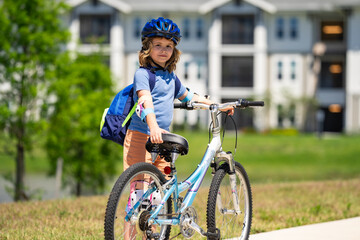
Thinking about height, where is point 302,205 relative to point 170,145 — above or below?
below

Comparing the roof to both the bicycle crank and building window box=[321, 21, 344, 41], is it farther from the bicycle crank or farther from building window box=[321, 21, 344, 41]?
the bicycle crank

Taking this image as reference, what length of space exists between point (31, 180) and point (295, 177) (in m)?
15.0

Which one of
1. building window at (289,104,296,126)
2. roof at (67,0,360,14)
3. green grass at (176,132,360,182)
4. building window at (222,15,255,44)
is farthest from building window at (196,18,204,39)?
green grass at (176,132,360,182)

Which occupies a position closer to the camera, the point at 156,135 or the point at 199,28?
the point at 156,135

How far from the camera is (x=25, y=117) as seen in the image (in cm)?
2434

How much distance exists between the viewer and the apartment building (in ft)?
163

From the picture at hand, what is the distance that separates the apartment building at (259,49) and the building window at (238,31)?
0.08ft

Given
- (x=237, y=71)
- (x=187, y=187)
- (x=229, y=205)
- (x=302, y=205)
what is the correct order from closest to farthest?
(x=187, y=187)
(x=229, y=205)
(x=302, y=205)
(x=237, y=71)

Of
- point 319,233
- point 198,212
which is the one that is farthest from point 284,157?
point 319,233

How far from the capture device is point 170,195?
4727mm

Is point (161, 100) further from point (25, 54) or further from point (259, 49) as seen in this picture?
point (259, 49)

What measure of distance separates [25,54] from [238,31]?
28.6m

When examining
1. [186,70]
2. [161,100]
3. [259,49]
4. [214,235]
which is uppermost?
[259,49]

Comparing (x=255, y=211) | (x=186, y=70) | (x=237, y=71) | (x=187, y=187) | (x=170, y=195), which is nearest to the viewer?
(x=170, y=195)
